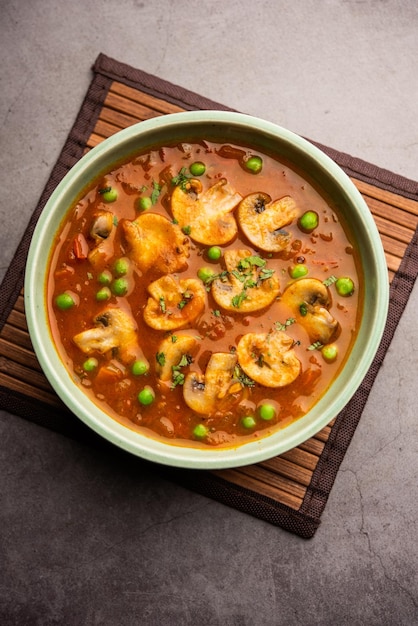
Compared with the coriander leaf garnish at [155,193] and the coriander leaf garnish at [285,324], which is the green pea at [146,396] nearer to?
the coriander leaf garnish at [285,324]

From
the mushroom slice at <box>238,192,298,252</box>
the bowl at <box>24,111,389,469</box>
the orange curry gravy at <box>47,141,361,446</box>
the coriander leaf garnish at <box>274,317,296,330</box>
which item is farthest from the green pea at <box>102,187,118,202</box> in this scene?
the coriander leaf garnish at <box>274,317,296,330</box>

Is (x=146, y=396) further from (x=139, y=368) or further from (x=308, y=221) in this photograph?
(x=308, y=221)

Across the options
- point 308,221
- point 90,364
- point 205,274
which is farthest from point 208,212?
point 90,364

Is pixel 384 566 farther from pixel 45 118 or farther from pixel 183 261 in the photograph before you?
pixel 45 118

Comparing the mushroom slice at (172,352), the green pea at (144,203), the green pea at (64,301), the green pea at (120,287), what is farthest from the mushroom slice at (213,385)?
the green pea at (144,203)

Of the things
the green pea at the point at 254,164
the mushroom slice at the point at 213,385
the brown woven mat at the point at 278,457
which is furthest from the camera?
the brown woven mat at the point at 278,457

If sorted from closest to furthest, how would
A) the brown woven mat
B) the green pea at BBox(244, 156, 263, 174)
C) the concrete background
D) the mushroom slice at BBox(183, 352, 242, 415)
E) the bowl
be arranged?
the bowl, the mushroom slice at BBox(183, 352, 242, 415), the green pea at BBox(244, 156, 263, 174), the brown woven mat, the concrete background

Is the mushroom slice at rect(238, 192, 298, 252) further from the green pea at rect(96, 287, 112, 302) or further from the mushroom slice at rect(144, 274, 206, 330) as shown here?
the green pea at rect(96, 287, 112, 302)
